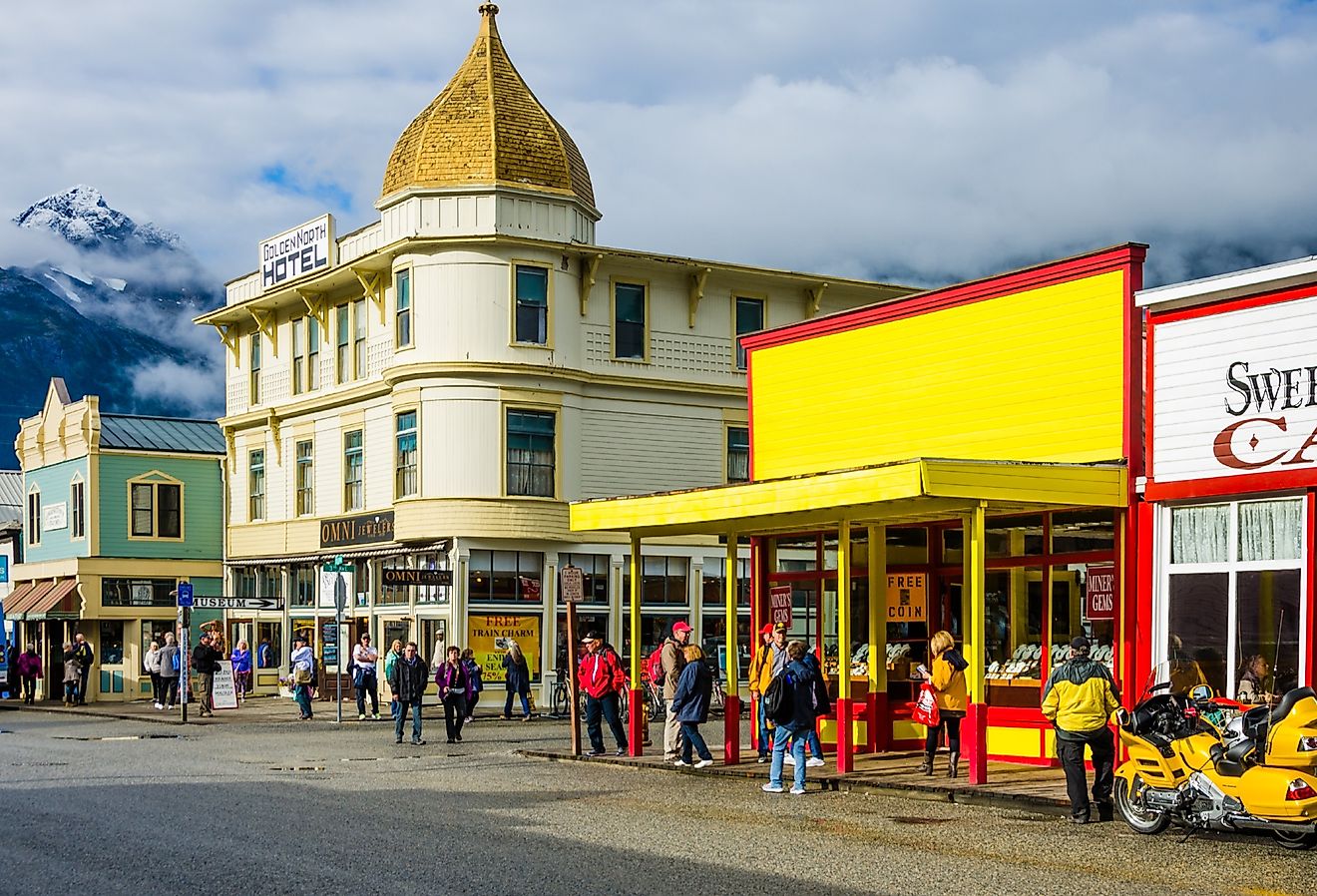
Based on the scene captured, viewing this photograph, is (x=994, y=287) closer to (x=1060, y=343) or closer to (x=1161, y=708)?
(x=1060, y=343)

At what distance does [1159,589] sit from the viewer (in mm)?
18828

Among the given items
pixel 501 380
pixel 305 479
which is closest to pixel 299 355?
pixel 305 479

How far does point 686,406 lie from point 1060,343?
21.0 meters

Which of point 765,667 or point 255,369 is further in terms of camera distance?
point 255,369

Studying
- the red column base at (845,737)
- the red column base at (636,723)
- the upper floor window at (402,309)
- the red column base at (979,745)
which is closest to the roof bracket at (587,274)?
the upper floor window at (402,309)

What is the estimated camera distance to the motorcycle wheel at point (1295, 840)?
14.5 meters

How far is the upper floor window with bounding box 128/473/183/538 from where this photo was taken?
48.8 m

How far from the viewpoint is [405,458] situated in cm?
3953

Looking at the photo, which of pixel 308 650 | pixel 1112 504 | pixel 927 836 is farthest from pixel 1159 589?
pixel 308 650

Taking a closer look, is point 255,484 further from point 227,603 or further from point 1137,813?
point 1137,813

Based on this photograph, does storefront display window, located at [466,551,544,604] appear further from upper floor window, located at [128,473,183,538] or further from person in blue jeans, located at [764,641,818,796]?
person in blue jeans, located at [764,641,818,796]

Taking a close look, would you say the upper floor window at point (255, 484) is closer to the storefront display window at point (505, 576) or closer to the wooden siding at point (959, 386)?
the storefront display window at point (505, 576)

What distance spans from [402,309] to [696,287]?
6.57 metres

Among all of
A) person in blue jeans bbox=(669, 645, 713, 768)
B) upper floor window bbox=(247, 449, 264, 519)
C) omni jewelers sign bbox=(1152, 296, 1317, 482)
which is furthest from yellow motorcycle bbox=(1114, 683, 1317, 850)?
upper floor window bbox=(247, 449, 264, 519)
